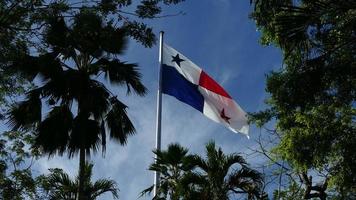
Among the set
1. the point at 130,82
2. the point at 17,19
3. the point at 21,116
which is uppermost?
the point at 130,82

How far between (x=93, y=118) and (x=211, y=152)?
5.95 meters

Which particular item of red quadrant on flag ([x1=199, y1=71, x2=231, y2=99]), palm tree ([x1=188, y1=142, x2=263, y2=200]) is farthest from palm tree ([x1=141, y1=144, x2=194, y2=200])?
red quadrant on flag ([x1=199, y1=71, x2=231, y2=99])

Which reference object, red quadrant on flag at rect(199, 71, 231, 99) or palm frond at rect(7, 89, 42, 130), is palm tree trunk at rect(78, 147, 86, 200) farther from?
red quadrant on flag at rect(199, 71, 231, 99)

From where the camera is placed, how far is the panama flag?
23859mm

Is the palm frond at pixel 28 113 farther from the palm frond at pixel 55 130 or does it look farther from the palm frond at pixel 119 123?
the palm frond at pixel 119 123

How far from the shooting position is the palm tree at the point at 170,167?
55.6 ft

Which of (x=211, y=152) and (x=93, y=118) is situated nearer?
(x=211, y=152)

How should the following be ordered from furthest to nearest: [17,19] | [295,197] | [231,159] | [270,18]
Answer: [295,197]
[231,159]
[270,18]
[17,19]

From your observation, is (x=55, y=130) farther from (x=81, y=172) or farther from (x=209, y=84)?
(x=209, y=84)

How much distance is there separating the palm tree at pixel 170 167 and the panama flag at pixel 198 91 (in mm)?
6394

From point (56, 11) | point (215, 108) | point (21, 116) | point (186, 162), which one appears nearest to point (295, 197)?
point (186, 162)

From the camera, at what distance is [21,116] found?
19.9m

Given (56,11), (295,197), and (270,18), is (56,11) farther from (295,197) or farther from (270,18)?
(295,197)

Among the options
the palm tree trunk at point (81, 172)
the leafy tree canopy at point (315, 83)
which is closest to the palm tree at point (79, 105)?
the palm tree trunk at point (81, 172)
